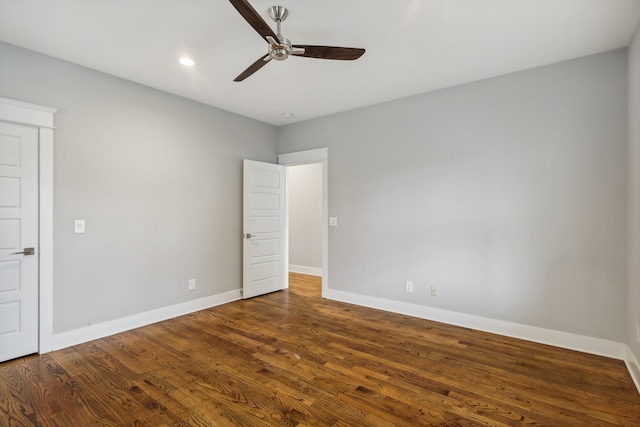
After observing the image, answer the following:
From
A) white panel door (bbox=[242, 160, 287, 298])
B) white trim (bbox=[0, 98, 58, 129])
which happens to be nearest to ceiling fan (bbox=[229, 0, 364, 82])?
white trim (bbox=[0, 98, 58, 129])

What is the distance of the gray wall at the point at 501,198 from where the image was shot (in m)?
2.77

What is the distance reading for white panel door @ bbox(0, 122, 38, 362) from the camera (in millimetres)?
2602

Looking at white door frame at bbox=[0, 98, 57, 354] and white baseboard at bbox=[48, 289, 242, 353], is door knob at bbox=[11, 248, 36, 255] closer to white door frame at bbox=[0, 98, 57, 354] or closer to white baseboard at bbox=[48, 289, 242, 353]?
white door frame at bbox=[0, 98, 57, 354]

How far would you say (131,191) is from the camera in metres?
3.40

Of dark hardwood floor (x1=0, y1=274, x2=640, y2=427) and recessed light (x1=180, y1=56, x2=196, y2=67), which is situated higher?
recessed light (x1=180, y1=56, x2=196, y2=67)

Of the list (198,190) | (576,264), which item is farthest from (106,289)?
(576,264)

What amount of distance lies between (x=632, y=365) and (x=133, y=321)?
15.1 ft

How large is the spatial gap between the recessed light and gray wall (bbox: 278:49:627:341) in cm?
215

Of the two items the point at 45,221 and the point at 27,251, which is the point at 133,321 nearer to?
the point at 27,251

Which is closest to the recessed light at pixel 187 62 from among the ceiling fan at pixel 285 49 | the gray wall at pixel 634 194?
the ceiling fan at pixel 285 49

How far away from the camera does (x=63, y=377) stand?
2395 mm

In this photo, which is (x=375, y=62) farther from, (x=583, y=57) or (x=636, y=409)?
(x=636, y=409)

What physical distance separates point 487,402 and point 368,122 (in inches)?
131

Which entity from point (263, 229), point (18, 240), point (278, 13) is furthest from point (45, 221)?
point (278, 13)
